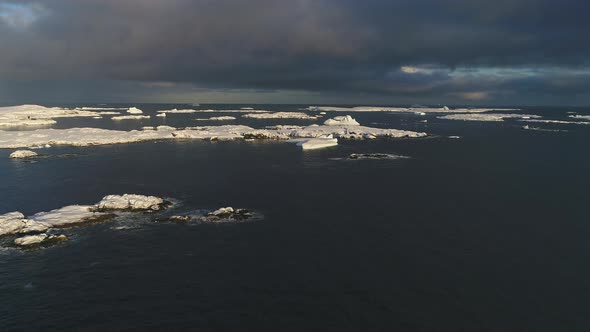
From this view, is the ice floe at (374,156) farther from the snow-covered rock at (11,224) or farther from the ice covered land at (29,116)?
the ice covered land at (29,116)

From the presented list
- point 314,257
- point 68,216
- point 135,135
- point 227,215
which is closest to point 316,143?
point 135,135

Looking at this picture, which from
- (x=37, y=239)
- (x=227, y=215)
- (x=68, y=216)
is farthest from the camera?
(x=227, y=215)

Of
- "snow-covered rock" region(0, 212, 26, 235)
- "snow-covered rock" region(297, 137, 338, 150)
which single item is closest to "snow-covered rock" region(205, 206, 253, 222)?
"snow-covered rock" region(0, 212, 26, 235)

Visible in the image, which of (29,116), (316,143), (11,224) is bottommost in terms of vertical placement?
(11,224)

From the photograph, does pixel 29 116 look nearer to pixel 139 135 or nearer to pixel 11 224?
pixel 139 135

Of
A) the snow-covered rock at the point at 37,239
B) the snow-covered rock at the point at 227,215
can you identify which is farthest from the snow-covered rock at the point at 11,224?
the snow-covered rock at the point at 227,215
